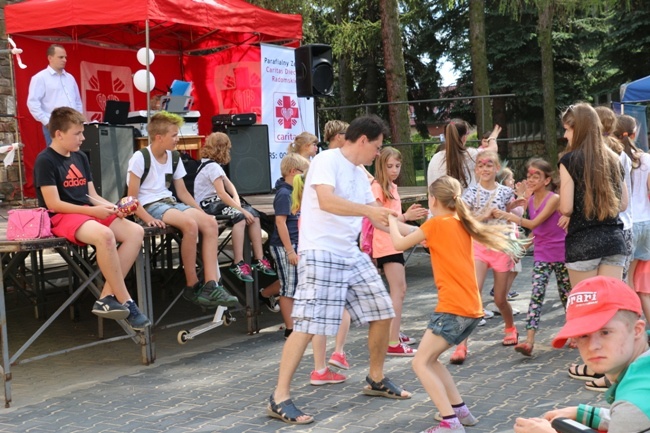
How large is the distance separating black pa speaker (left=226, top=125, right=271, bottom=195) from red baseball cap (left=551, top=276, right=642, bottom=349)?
985 centimetres

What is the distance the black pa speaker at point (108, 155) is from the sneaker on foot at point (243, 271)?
2.87 metres

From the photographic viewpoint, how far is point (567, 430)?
2.47m

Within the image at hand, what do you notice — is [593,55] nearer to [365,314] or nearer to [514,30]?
[514,30]

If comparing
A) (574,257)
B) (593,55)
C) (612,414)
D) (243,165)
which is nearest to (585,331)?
(612,414)

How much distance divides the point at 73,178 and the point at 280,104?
6.89 metres

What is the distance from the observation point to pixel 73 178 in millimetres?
7230

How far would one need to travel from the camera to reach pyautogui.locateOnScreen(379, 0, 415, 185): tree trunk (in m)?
18.0

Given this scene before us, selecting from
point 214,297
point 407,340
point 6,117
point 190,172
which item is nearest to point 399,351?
point 407,340

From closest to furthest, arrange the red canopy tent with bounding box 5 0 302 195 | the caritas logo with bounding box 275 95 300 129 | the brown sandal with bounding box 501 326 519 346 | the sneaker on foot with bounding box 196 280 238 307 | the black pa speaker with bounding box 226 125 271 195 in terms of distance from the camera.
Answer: the brown sandal with bounding box 501 326 519 346
the sneaker on foot with bounding box 196 280 238 307
the red canopy tent with bounding box 5 0 302 195
the black pa speaker with bounding box 226 125 271 195
the caritas logo with bounding box 275 95 300 129

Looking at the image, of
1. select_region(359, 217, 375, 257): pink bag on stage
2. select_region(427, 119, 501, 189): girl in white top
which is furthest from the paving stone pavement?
select_region(427, 119, 501, 189): girl in white top

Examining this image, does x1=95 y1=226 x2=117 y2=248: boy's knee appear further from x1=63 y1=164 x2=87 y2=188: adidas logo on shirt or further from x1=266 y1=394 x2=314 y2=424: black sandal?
x1=266 y1=394 x2=314 y2=424: black sandal

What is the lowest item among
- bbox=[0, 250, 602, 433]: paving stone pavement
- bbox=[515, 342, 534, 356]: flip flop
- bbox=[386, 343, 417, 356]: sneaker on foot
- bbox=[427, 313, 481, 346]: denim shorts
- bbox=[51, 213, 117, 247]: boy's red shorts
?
bbox=[0, 250, 602, 433]: paving stone pavement

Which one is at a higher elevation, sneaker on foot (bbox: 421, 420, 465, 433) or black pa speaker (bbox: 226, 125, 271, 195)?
black pa speaker (bbox: 226, 125, 271, 195)

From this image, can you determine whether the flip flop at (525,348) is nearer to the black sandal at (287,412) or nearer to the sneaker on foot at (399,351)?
the sneaker on foot at (399,351)
